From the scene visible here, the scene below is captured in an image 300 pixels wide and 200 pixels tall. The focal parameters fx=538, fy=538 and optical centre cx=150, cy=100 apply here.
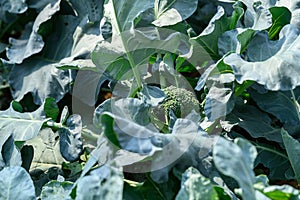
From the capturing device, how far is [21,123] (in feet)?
4.42

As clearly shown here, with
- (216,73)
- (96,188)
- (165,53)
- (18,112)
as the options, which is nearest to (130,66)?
(165,53)

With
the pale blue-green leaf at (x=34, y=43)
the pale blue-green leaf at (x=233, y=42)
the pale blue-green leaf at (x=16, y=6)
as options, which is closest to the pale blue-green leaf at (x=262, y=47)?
the pale blue-green leaf at (x=233, y=42)

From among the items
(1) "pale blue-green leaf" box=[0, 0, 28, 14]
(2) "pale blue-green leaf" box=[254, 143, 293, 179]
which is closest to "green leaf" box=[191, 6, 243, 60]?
(2) "pale blue-green leaf" box=[254, 143, 293, 179]

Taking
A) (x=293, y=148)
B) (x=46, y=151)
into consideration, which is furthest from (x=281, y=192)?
(x=46, y=151)

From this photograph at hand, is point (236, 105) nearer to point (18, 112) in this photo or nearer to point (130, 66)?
point (130, 66)

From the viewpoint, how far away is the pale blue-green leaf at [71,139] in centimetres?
126

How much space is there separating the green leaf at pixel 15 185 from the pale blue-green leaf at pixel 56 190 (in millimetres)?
28

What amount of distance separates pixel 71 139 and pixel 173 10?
1.42ft

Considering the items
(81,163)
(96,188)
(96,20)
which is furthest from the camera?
(96,20)

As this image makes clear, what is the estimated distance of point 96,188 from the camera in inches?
34.4

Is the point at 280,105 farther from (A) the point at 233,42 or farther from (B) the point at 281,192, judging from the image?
(B) the point at 281,192

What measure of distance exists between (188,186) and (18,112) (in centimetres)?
67

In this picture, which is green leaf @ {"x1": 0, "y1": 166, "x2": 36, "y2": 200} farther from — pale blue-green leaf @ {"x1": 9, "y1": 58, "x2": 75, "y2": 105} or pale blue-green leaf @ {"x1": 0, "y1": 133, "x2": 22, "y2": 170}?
pale blue-green leaf @ {"x1": 9, "y1": 58, "x2": 75, "y2": 105}

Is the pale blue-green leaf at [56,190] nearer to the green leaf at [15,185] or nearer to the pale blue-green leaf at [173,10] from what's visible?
the green leaf at [15,185]
